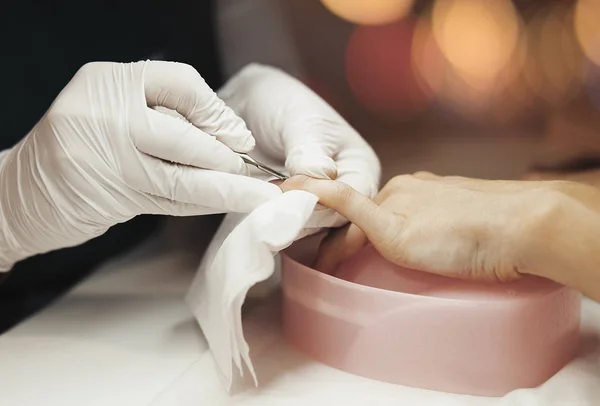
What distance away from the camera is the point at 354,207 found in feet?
2.73

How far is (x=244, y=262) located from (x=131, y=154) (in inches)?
7.2

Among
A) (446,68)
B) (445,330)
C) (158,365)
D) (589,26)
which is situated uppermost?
(589,26)

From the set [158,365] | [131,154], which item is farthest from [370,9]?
[158,365]

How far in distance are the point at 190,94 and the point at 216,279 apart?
22 cm

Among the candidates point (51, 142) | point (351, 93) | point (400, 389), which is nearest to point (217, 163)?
point (51, 142)

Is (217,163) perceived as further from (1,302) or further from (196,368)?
(1,302)

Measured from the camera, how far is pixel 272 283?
3.36 feet

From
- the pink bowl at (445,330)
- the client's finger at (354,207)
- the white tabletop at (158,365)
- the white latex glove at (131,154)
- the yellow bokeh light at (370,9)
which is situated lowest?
the white tabletop at (158,365)

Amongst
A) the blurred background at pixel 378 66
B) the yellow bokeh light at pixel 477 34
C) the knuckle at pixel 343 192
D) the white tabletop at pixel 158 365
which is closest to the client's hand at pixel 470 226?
the knuckle at pixel 343 192

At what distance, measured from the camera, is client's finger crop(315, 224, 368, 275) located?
34.5 inches

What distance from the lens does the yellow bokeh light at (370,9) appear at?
126cm

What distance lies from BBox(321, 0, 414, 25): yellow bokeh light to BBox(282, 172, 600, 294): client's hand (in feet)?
1.61

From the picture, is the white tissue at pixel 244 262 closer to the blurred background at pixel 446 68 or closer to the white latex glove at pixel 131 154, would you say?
the white latex glove at pixel 131 154

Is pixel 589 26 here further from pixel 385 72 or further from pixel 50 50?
pixel 50 50
